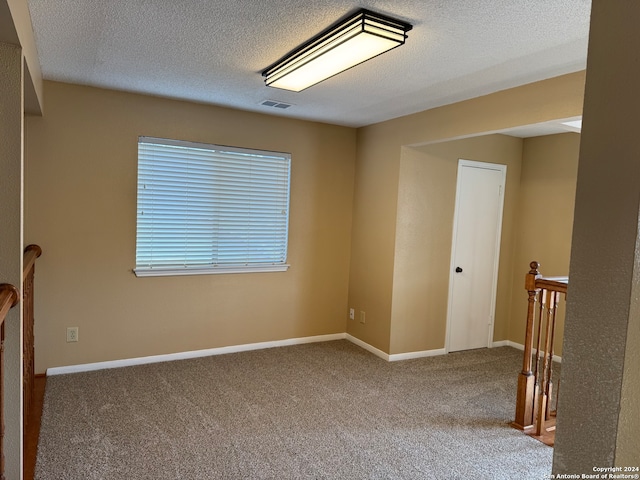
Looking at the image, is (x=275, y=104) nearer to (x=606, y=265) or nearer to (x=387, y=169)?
(x=387, y=169)

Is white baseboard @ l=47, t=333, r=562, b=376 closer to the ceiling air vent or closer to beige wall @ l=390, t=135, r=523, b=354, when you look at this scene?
beige wall @ l=390, t=135, r=523, b=354

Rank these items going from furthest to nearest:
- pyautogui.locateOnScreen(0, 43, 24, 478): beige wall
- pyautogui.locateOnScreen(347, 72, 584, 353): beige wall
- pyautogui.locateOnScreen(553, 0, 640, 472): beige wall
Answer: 1. pyautogui.locateOnScreen(347, 72, 584, 353): beige wall
2. pyautogui.locateOnScreen(0, 43, 24, 478): beige wall
3. pyautogui.locateOnScreen(553, 0, 640, 472): beige wall

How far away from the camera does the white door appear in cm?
466

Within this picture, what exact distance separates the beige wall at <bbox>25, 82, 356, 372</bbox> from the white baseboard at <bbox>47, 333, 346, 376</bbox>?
0.05 meters

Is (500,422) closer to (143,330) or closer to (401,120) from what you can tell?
(401,120)

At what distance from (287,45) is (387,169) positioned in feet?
6.94

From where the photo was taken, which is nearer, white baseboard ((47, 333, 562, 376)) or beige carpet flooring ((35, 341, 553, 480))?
beige carpet flooring ((35, 341, 553, 480))

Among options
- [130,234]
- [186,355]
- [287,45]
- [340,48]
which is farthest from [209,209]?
[340,48]

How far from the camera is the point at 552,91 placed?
2.84 metres

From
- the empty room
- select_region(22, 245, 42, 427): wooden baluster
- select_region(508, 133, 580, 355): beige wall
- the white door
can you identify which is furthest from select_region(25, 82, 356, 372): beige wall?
select_region(508, 133, 580, 355): beige wall

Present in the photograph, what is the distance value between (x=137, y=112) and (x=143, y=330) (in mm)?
1941

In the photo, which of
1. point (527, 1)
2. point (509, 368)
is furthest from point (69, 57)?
point (509, 368)

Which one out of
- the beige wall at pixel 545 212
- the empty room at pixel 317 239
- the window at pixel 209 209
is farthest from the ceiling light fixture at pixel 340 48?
the beige wall at pixel 545 212

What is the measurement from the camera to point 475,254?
190 inches
